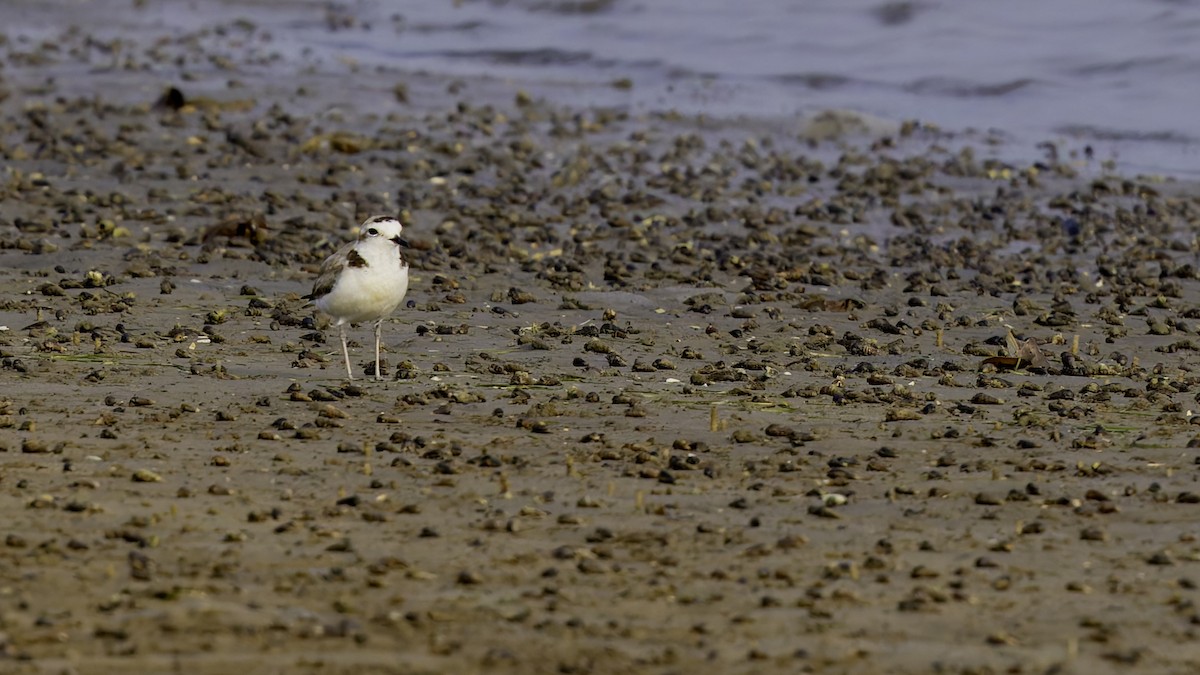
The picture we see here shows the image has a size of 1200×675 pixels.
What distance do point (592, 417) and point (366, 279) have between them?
176cm

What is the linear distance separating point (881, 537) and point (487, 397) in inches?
111

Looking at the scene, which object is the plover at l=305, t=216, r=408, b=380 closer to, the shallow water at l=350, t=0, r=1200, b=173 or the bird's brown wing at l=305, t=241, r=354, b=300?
the bird's brown wing at l=305, t=241, r=354, b=300

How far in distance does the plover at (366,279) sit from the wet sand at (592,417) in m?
0.34

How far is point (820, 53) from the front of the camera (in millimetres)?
25922

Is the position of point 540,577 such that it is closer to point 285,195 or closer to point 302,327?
point 302,327

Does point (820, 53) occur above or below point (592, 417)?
above

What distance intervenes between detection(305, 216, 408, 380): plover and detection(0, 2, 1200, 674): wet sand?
0.34 meters

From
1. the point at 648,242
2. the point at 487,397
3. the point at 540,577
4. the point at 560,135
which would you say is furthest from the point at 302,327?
the point at 560,135

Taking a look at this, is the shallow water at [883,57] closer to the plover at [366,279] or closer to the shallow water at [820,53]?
the shallow water at [820,53]

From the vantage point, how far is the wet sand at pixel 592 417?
565 centimetres

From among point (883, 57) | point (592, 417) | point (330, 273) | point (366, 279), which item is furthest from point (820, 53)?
point (592, 417)

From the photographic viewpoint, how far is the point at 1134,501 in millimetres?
7066

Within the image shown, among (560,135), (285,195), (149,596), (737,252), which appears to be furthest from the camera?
(560,135)

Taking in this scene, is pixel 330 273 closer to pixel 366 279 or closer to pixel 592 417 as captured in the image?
pixel 366 279
